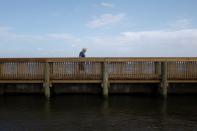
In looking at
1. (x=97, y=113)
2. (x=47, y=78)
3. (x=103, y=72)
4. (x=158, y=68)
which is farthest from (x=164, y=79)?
(x=47, y=78)

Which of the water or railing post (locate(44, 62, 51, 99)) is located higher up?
railing post (locate(44, 62, 51, 99))

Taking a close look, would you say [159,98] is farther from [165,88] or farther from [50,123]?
[50,123]

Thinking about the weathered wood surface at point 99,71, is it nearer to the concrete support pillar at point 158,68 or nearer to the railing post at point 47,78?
the concrete support pillar at point 158,68

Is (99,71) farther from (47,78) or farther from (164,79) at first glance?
(164,79)

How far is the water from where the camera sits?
18.5m

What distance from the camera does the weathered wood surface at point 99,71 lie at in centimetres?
2658

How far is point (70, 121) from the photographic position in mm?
19906

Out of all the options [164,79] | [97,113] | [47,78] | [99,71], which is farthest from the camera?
[99,71]

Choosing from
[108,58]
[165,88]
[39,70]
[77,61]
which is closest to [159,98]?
[165,88]

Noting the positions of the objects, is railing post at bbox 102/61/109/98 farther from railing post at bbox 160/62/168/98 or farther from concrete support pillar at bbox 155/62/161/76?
railing post at bbox 160/62/168/98

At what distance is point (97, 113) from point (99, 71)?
17.1ft

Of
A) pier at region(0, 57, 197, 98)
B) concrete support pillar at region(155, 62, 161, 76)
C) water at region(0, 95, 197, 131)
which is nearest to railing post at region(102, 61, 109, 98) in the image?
pier at region(0, 57, 197, 98)

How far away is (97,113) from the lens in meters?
22.1

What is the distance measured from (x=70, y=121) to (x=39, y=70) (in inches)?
307
